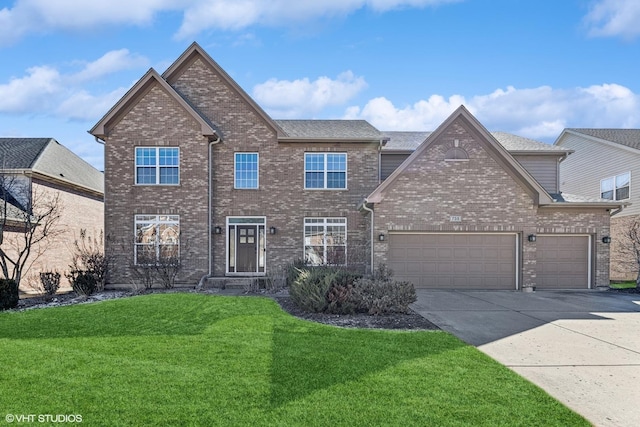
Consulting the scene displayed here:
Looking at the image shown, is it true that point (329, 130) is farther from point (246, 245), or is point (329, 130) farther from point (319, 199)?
point (246, 245)

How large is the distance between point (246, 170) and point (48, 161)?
10332mm

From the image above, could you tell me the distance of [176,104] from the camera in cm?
1528

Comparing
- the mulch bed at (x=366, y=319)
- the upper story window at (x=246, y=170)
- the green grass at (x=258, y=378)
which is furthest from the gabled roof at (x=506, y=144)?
the green grass at (x=258, y=378)

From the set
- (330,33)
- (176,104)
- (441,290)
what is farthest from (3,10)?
(441,290)

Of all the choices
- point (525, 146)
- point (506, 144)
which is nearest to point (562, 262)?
point (525, 146)

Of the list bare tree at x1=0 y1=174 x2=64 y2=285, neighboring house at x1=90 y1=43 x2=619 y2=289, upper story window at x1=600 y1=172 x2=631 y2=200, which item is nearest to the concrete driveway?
neighboring house at x1=90 y1=43 x2=619 y2=289

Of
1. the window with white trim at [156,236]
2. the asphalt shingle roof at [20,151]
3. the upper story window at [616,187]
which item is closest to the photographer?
the window with white trim at [156,236]

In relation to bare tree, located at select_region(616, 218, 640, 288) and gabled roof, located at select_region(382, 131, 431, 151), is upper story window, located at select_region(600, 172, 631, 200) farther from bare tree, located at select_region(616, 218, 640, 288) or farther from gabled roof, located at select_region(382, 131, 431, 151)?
gabled roof, located at select_region(382, 131, 431, 151)

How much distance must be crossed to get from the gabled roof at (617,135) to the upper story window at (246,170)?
1896 centimetres

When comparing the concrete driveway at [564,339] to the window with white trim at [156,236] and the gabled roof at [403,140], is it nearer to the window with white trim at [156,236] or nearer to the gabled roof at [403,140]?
the gabled roof at [403,140]

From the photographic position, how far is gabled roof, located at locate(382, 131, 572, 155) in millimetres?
17059

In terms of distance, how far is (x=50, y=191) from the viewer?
17922mm

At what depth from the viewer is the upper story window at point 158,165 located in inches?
611

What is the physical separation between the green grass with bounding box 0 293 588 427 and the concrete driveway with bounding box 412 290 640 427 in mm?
449
